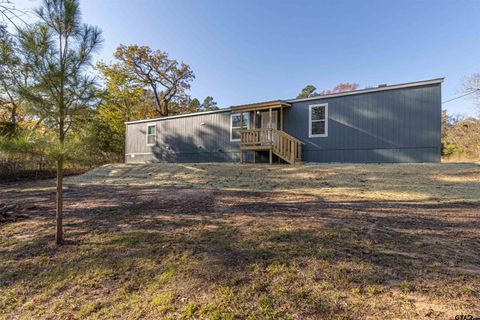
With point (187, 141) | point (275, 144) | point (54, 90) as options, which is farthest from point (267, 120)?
point (54, 90)

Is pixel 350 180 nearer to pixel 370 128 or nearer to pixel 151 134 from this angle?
pixel 370 128

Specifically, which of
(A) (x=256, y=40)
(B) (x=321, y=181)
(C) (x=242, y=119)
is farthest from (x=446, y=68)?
(B) (x=321, y=181)

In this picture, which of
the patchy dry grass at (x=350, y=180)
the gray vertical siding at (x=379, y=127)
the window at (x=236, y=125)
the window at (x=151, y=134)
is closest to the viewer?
the patchy dry grass at (x=350, y=180)

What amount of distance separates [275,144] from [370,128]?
363 centimetres

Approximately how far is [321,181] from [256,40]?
1462 centimetres

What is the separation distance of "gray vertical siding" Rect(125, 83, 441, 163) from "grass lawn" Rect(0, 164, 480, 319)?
4.29 meters

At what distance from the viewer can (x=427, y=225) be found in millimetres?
3225

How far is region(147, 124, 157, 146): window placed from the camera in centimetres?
1522

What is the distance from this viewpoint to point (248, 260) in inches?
92.0

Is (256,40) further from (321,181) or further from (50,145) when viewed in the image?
(50,145)

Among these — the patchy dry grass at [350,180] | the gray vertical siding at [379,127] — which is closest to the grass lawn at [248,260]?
the patchy dry grass at [350,180]

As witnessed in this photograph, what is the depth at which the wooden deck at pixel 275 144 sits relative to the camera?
10.1 meters

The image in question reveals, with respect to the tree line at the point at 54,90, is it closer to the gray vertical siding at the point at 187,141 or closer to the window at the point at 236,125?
the window at the point at 236,125

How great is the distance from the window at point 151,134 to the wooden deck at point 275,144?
6.76 metres
